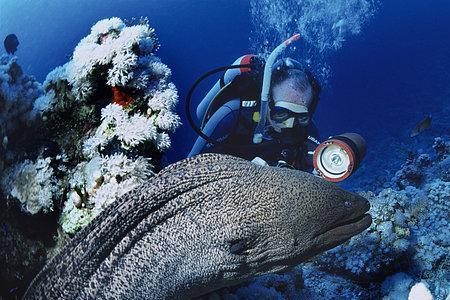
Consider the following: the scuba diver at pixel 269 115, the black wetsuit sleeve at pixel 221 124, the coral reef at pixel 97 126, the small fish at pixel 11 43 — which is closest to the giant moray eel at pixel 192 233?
the coral reef at pixel 97 126

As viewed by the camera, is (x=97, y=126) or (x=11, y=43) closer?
(x=97, y=126)

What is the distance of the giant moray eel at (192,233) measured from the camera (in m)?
1.82

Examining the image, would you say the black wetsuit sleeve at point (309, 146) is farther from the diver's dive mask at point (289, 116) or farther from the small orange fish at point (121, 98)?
the small orange fish at point (121, 98)

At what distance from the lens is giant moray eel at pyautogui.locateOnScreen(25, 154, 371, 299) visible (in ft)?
5.97

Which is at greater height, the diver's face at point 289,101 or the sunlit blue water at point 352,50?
the sunlit blue water at point 352,50

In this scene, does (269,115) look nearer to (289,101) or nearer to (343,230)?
(289,101)

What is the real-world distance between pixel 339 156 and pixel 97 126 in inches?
81.0

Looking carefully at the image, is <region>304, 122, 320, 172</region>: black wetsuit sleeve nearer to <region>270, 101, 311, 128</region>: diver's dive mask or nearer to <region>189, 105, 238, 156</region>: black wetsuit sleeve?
<region>270, 101, 311, 128</region>: diver's dive mask

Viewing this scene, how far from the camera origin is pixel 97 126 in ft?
8.43

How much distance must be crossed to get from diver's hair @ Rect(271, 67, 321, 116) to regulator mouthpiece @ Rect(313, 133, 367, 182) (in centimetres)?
66

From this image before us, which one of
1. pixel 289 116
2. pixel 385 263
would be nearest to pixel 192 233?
pixel 289 116

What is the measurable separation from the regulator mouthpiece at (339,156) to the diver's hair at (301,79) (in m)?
0.66

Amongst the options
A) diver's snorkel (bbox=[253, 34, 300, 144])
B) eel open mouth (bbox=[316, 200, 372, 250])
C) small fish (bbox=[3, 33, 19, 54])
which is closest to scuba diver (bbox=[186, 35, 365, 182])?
diver's snorkel (bbox=[253, 34, 300, 144])

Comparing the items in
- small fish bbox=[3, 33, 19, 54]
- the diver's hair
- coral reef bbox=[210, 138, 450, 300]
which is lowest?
coral reef bbox=[210, 138, 450, 300]
